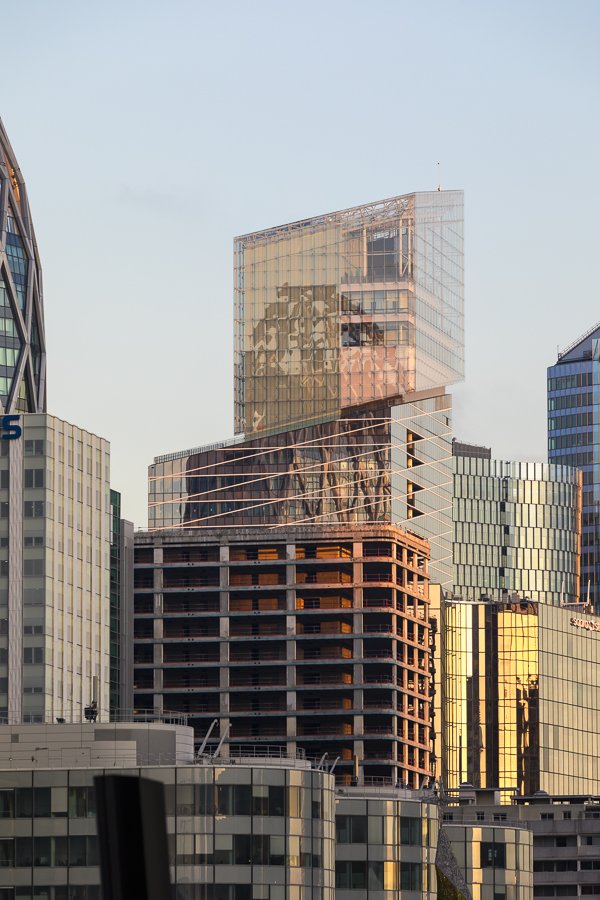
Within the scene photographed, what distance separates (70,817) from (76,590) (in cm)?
8325

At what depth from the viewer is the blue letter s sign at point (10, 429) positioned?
184000mm

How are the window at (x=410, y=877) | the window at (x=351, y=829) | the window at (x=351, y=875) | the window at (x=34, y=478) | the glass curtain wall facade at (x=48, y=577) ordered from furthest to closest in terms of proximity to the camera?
1. the window at (x=34, y=478)
2. the glass curtain wall facade at (x=48, y=577)
3. the window at (x=410, y=877)
4. the window at (x=351, y=829)
5. the window at (x=351, y=875)

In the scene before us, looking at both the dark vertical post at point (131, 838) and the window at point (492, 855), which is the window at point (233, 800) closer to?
the window at point (492, 855)

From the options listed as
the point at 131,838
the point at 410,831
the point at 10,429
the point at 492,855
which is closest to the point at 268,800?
the point at 410,831

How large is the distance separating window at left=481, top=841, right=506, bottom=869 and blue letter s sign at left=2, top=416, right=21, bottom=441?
68.8 meters

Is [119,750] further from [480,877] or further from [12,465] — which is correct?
[12,465]

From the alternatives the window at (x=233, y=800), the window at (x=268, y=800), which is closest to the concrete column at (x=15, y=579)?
the window at (x=268, y=800)

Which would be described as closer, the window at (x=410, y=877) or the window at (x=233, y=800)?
the window at (x=233, y=800)

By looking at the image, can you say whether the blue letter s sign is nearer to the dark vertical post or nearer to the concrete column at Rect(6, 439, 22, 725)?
the concrete column at Rect(6, 439, 22, 725)

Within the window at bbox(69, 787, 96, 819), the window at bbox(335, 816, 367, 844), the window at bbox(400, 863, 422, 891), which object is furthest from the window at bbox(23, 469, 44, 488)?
the window at bbox(69, 787, 96, 819)

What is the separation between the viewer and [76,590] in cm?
19050

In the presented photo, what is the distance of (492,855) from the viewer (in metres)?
148

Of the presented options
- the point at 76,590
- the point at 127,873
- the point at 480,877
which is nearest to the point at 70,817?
the point at 480,877

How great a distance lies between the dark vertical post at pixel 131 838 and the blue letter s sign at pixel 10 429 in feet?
590
